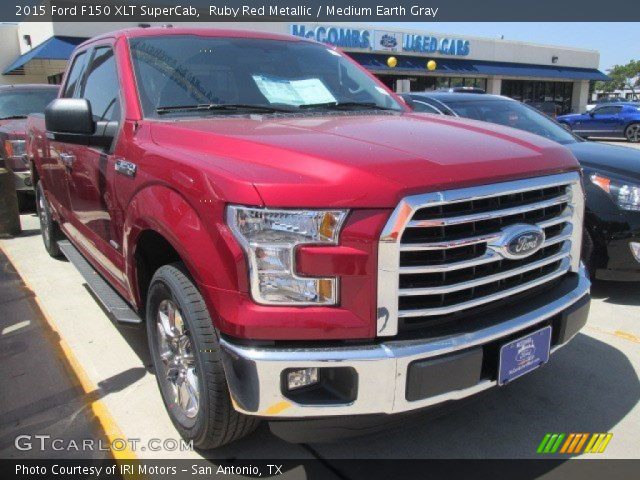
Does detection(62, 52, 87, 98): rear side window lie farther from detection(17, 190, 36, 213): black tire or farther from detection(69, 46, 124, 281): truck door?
detection(17, 190, 36, 213): black tire

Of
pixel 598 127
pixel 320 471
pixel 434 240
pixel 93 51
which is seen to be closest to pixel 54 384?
pixel 320 471

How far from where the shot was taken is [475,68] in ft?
97.5

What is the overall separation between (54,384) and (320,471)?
5.88 ft

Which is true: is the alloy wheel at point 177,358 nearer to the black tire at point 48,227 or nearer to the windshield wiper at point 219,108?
the windshield wiper at point 219,108

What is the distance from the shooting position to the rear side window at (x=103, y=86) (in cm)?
332

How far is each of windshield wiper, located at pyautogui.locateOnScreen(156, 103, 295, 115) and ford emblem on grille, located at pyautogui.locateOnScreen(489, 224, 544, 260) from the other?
148 centimetres

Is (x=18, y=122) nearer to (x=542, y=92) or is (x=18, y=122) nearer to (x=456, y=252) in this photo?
(x=456, y=252)

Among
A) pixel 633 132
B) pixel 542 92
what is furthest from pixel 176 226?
pixel 542 92

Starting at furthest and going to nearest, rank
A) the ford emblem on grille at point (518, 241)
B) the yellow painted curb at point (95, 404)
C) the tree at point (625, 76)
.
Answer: the tree at point (625, 76)
the yellow painted curb at point (95, 404)
the ford emblem on grille at point (518, 241)

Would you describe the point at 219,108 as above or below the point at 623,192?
above

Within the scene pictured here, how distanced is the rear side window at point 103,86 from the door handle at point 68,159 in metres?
0.44

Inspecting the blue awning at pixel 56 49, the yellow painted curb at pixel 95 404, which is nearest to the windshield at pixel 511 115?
the yellow painted curb at pixel 95 404

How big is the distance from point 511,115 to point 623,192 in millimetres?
2143

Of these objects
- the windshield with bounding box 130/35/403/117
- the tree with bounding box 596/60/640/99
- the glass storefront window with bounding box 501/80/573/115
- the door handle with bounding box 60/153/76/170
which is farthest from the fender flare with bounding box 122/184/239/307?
the tree with bounding box 596/60/640/99
